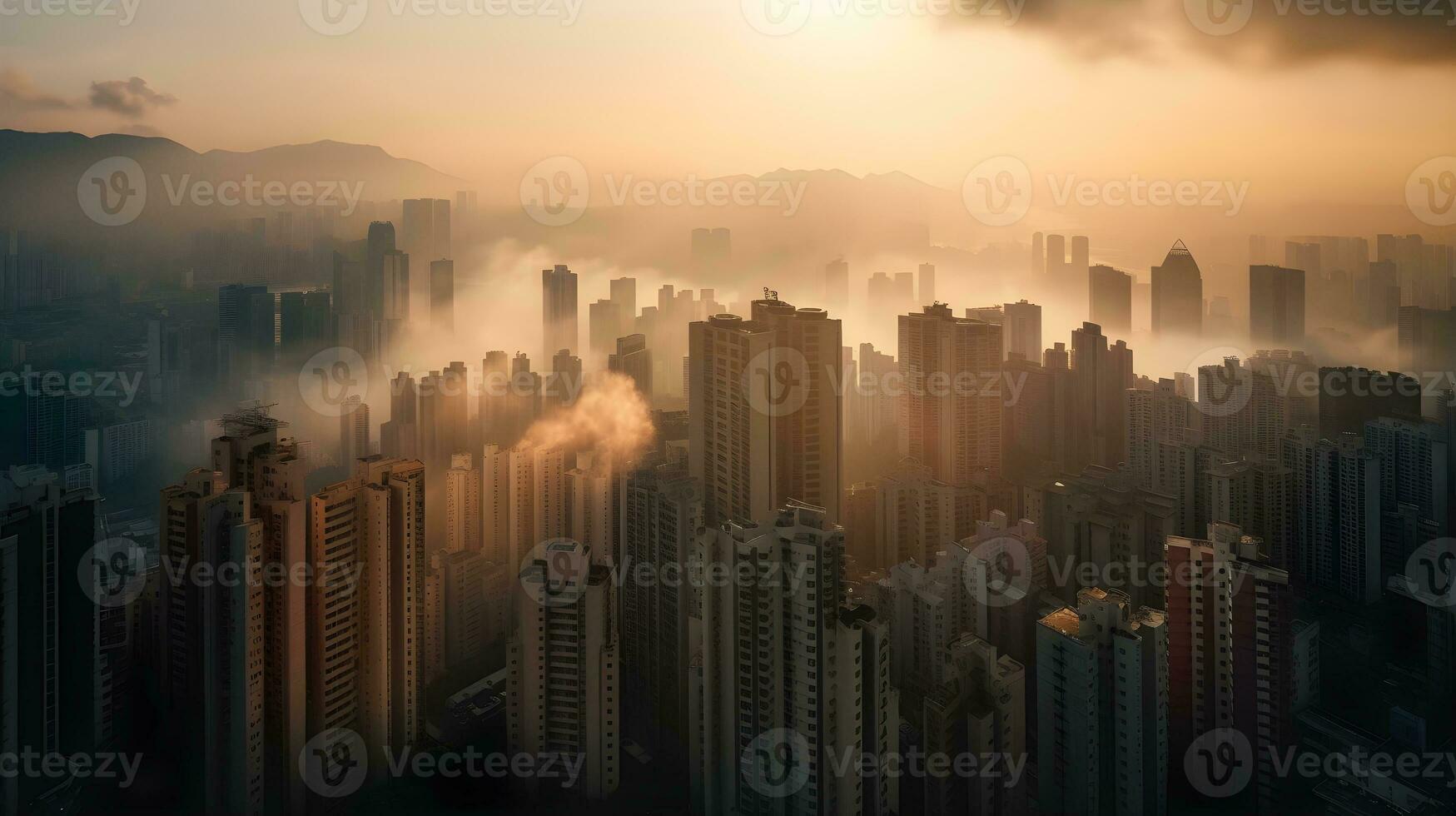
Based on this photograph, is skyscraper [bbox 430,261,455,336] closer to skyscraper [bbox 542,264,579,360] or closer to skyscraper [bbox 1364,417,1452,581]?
skyscraper [bbox 542,264,579,360]

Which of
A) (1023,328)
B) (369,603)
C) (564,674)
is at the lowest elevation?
(564,674)

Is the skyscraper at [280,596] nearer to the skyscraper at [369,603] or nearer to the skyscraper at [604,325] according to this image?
the skyscraper at [369,603]

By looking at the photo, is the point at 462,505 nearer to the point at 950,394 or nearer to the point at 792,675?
the point at 792,675

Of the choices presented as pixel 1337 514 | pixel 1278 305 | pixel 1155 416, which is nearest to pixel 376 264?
pixel 1155 416

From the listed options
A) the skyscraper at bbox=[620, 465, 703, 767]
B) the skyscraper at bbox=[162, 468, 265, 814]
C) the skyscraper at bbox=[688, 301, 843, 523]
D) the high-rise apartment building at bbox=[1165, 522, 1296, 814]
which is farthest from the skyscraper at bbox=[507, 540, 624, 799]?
the high-rise apartment building at bbox=[1165, 522, 1296, 814]

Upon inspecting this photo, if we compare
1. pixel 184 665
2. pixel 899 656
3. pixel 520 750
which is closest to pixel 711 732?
Answer: pixel 520 750

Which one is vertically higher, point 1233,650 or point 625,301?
point 625,301
